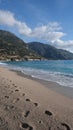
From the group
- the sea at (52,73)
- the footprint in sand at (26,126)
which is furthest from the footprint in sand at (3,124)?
the sea at (52,73)

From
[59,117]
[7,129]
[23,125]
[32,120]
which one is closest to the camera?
[7,129]

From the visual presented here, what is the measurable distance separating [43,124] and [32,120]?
429 mm

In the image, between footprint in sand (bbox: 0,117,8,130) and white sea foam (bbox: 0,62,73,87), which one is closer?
footprint in sand (bbox: 0,117,8,130)

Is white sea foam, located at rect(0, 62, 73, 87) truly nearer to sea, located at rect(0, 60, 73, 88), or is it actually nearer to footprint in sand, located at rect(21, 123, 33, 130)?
sea, located at rect(0, 60, 73, 88)

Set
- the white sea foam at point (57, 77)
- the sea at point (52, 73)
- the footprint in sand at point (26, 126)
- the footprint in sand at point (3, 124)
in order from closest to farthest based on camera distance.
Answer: the footprint in sand at point (3, 124) < the footprint in sand at point (26, 126) < the white sea foam at point (57, 77) < the sea at point (52, 73)

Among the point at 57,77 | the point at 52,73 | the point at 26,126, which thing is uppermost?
the point at 26,126

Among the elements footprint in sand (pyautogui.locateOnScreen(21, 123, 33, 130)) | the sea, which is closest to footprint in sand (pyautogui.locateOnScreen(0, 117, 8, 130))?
footprint in sand (pyautogui.locateOnScreen(21, 123, 33, 130))

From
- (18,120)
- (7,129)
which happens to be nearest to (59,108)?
(18,120)

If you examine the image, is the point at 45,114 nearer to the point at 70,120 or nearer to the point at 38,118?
the point at 38,118

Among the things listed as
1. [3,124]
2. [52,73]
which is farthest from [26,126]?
[52,73]

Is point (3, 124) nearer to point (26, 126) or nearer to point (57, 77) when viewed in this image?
point (26, 126)

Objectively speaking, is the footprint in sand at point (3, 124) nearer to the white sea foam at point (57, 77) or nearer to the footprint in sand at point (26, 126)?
the footprint in sand at point (26, 126)

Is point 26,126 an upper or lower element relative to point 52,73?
upper

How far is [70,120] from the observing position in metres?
5.65
